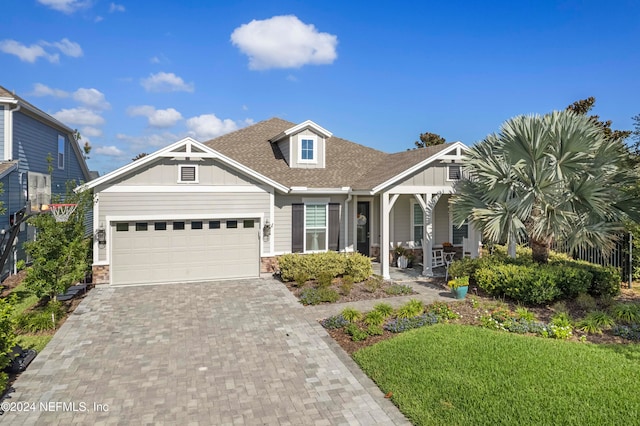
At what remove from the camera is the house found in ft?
41.8

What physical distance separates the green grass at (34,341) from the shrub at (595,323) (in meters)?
11.4

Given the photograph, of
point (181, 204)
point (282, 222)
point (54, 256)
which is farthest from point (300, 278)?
point (54, 256)

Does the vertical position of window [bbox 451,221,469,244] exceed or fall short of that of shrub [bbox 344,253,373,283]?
it exceeds it

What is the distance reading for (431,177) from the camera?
48.1 feet

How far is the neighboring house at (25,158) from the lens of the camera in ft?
45.3

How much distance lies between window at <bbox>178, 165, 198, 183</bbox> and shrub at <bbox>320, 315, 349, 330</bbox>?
707 centimetres

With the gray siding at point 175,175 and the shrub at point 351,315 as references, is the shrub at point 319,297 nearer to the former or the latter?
→ the shrub at point 351,315

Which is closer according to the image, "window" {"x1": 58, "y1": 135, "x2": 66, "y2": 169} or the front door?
the front door

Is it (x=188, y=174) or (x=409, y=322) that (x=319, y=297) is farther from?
(x=188, y=174)

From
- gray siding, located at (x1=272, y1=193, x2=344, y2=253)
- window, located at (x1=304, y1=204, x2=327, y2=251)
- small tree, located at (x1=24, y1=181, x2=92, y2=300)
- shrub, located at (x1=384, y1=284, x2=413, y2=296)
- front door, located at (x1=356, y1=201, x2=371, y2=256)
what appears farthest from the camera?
front door, located at (x1=356, y1=201, x2=371, y2=256)

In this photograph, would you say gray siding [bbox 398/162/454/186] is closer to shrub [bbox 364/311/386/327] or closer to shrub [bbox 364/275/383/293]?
shrub [bbox 364/275/383/293]

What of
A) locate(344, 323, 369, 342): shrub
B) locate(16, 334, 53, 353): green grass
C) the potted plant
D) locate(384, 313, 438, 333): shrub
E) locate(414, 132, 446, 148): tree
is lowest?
locate(16, 334, 53, 353): green grass

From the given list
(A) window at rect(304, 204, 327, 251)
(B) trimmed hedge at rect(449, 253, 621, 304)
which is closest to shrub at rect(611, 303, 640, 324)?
(B) trimmed hedge at rect(449, 253, 621, 304)

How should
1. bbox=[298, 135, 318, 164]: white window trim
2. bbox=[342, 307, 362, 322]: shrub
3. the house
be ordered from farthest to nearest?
bbox=[298, 135, 318, 164]: white window trim, the house, bbox=[342, 307, 362, 322]: shrub
